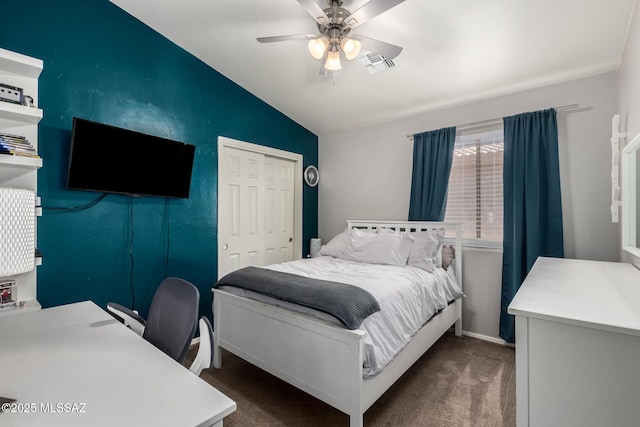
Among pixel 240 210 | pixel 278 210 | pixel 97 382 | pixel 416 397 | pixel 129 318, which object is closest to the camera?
pixel 97 382

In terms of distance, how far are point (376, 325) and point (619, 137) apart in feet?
6.90

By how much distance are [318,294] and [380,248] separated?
1.34 meters

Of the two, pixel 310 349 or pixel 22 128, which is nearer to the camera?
pixel 310 349

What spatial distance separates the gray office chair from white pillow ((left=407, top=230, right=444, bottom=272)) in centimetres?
209

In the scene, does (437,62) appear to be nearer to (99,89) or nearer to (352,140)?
(352,140)

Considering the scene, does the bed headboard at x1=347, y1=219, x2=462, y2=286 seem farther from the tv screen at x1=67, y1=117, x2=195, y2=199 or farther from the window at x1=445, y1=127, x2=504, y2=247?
the tv screen at x1=67, y1=117, x2=195, y2=199

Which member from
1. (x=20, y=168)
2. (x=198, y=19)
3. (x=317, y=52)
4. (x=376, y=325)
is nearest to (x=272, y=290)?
(x=376, y=325)

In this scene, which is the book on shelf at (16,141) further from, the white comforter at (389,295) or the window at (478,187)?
the window at (478,187)

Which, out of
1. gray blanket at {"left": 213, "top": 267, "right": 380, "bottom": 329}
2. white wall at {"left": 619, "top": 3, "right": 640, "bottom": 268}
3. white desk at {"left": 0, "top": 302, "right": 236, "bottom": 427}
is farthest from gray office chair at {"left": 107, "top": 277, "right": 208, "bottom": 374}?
white wall at {"left": 619, "top": 3, "right": 640, "bottom": 268}

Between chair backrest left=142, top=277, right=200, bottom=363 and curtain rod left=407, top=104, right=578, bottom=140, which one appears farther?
curtain rod left=407, top=104, right=578, bottom=140

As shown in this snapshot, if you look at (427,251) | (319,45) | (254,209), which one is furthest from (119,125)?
(427,251)

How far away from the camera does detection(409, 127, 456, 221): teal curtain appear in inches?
124

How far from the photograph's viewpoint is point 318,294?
1.82m

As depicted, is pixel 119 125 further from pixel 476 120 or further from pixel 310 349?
pixel 476 120
